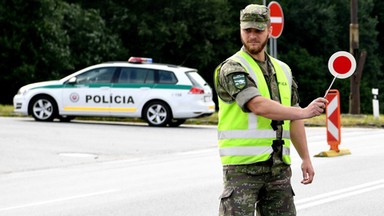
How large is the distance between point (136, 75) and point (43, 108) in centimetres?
241

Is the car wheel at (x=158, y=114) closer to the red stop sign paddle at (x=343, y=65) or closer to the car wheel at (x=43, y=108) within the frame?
the car wheel at (x=43, y=108)

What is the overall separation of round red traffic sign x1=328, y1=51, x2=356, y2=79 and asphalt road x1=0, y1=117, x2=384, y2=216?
10.9ft

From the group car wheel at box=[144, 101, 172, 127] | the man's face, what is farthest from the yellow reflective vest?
car wheel at box=[144, 101, 172, 127]

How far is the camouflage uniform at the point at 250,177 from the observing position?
5520 mm

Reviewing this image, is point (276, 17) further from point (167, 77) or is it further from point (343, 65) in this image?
point (343, 65)

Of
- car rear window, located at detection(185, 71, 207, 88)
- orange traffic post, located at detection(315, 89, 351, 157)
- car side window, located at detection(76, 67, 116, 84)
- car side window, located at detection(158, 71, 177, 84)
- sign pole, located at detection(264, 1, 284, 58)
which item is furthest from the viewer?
car side window, located at detection(76, 67, 116, 84)

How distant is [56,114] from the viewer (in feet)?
81.3

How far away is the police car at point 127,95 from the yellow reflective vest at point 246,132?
18184 mm

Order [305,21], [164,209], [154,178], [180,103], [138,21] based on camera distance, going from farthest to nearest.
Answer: [305,21], [138,21], [180,103], [154,178], [164,209]

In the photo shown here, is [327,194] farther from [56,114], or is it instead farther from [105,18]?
[105,18]

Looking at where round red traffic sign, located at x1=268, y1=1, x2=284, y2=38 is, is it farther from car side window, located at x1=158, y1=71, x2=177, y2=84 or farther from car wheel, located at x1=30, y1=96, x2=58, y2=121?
Result: car wheel, located at x1=30, y1=96, x2=58, y2=121

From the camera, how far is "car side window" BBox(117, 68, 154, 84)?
80.2ft

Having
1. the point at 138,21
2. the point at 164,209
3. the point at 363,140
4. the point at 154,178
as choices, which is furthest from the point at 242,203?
the point at 138,21

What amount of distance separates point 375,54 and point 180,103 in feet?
162
